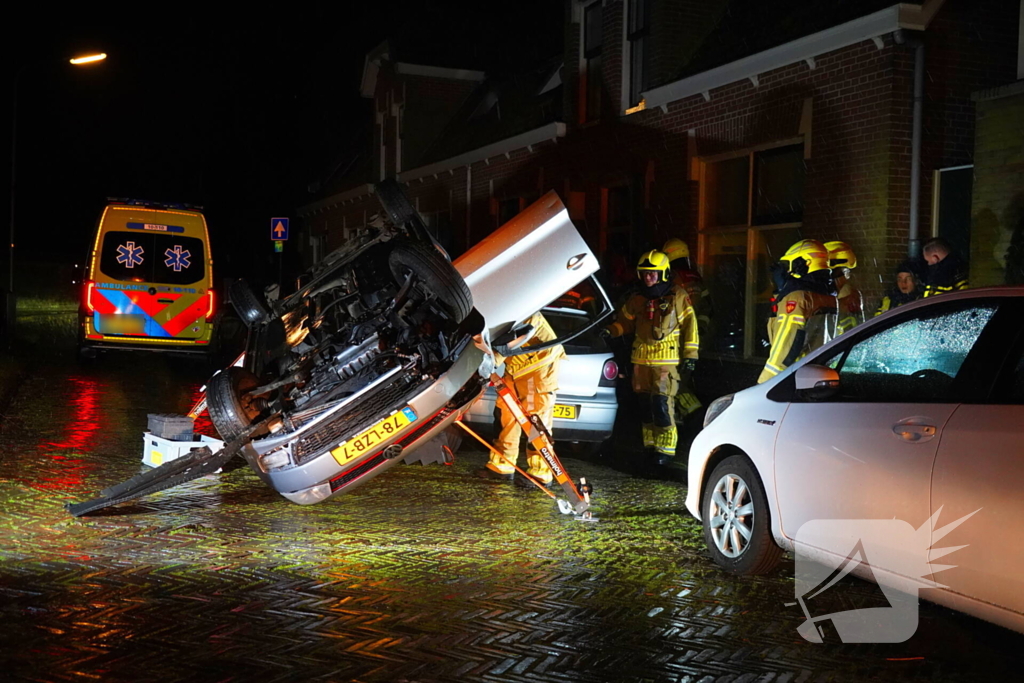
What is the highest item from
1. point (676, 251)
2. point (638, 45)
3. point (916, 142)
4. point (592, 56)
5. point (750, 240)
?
point (592, 56)

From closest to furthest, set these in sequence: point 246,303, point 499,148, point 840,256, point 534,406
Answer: point 246,303
point 534,406
point 840,256
point 499,148

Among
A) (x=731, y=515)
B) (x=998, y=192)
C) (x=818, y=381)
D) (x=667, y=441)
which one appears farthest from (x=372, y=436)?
(x=998, y=192)

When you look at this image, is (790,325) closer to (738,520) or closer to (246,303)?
(738,520)

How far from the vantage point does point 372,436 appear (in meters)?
6.27

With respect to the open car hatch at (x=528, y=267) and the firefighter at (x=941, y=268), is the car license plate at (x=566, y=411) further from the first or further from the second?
the firefighter at (x=941, y=268)

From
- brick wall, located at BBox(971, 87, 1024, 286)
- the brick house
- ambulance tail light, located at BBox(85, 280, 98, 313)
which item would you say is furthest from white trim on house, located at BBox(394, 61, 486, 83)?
brick wall, located at BBox(971, 87, 1024, 286)

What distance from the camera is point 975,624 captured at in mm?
5164

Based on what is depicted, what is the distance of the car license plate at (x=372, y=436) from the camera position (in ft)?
20.5

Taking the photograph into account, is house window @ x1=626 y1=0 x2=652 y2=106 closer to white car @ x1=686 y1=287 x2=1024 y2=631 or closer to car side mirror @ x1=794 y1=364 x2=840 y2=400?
white car @ x1=686 y1=287 x2=1024 y2=631

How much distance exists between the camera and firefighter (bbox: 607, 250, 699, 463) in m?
→ 9.52

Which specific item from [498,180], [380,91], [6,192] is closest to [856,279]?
[498,180]

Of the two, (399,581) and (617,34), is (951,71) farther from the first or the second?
(399,581)

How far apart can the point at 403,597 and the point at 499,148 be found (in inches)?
617

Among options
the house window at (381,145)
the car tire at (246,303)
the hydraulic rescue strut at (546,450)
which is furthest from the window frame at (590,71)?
the car tire at (246,303)
